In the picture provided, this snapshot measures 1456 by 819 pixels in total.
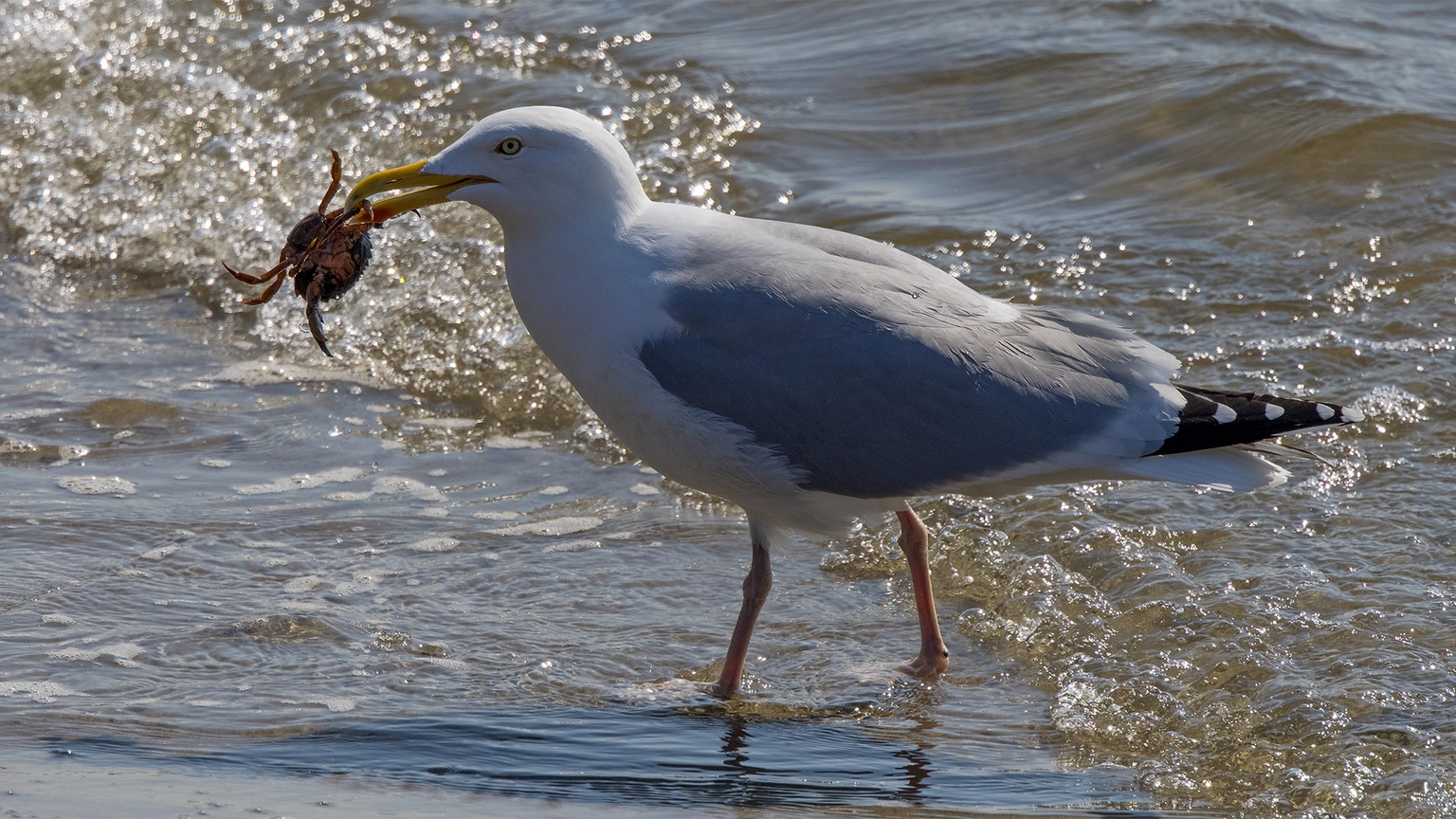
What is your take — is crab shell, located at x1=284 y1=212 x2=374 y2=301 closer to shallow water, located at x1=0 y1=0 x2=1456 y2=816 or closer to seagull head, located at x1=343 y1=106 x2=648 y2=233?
seagull head, located at x1=343 y1=106 x2=648 y2=233

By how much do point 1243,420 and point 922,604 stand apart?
1.11 meters

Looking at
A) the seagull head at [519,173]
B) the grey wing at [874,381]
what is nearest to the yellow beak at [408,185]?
the seagull head at [519,173]

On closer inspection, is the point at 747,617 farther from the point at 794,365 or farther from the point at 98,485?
the point at 98,485

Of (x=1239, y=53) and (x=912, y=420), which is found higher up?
(x=1239, y=53)

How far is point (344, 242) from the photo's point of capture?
443 cm

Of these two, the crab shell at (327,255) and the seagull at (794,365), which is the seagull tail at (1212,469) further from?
the crab shell at (327,255)

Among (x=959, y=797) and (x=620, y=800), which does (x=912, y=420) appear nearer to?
(x=959, y=797)

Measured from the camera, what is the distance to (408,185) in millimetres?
4098

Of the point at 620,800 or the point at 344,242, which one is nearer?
the point at 620,800

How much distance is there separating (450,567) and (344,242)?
1178mm

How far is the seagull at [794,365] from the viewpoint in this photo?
4.03 meters

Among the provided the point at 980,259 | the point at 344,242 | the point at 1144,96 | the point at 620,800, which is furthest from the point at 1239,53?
the point at 620,800

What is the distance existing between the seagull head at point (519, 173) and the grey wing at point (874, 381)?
1.23ft

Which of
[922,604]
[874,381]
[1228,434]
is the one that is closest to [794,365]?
[874,381]
